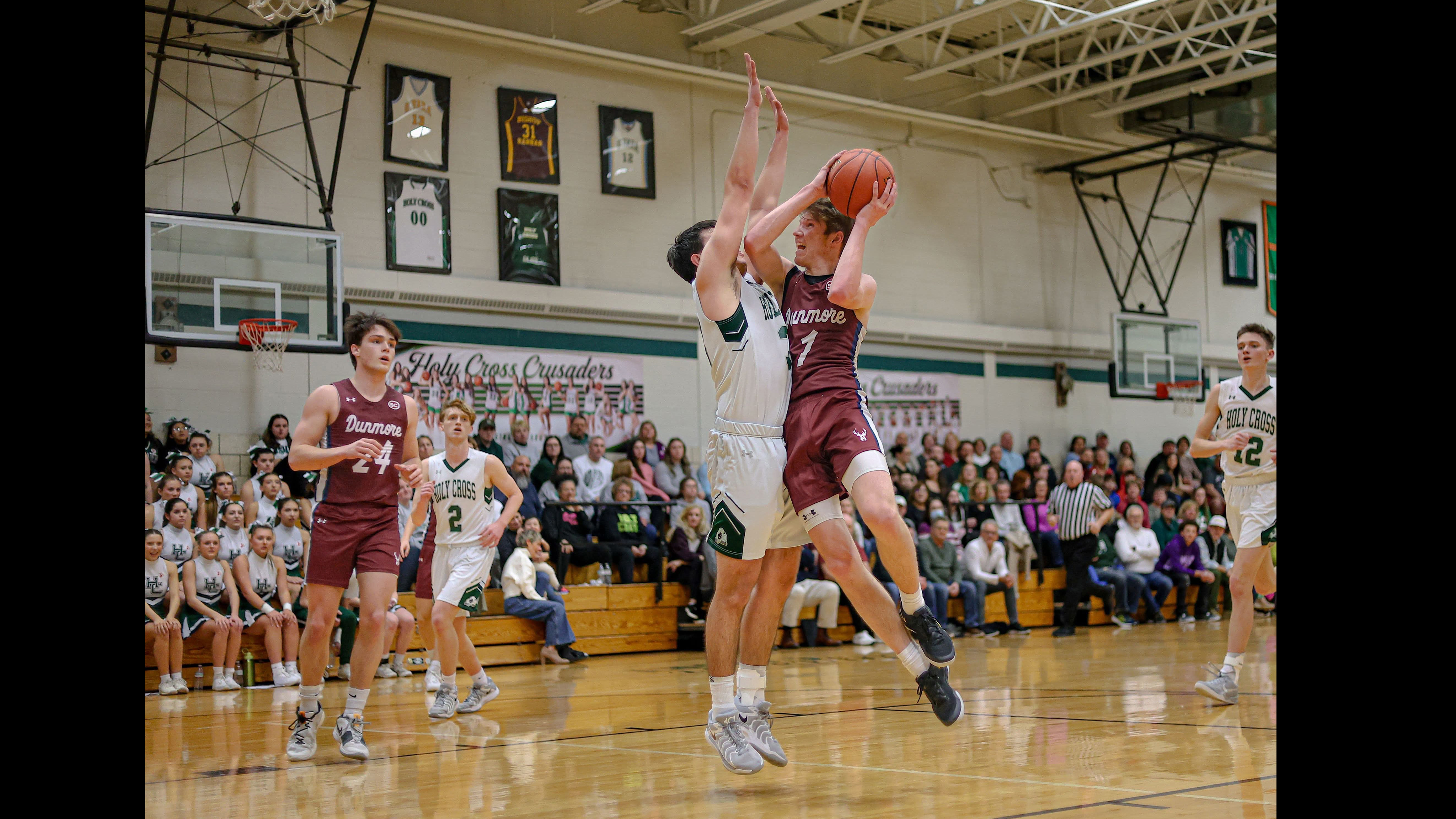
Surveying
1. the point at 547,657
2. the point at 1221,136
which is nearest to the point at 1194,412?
the point at 1221,136

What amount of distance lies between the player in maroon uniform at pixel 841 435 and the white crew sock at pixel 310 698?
2485mm

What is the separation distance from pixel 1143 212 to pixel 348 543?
56.0 ft

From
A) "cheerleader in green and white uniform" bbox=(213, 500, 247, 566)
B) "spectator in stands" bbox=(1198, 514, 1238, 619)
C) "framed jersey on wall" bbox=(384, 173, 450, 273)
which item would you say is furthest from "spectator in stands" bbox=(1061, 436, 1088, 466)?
"cheerleader in green and white uniform" bbox=(213, 500, 247, 566)

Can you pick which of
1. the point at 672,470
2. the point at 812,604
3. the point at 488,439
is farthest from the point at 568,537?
the point at 812,604

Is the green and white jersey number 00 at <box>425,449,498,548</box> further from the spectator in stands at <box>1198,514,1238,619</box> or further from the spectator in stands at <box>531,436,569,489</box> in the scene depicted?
the spectator in stands at <box>1198,514,1238,619</box>

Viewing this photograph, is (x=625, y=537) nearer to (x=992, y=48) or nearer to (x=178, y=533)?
(x=178, y=533)

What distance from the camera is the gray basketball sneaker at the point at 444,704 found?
7008 mm

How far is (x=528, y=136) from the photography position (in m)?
14.5

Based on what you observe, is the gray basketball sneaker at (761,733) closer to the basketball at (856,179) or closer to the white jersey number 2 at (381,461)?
the basketball at (856,179)

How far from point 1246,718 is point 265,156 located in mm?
10642

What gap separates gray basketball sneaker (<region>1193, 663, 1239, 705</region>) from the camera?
255 inches

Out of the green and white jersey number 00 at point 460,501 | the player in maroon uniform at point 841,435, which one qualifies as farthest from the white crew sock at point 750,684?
the green and white jersey number 00 at point 460,501

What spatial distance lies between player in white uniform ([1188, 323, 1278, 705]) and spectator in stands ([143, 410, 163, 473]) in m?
8.45
